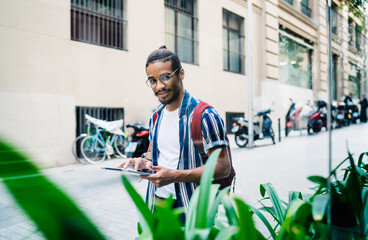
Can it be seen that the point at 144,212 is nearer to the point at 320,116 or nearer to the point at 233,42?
the point at 320,116

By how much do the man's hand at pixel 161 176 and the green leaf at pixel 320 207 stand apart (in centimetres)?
64

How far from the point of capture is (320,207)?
69 centimetres

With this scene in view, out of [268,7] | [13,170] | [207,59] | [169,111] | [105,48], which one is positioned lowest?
[13,170]

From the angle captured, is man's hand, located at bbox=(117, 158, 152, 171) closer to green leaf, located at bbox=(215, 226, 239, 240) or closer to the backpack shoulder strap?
the backpack shoulder strap

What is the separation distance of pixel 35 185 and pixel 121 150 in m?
6.26

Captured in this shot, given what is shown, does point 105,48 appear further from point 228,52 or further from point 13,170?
point 13,170

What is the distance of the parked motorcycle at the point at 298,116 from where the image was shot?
138 centimetres

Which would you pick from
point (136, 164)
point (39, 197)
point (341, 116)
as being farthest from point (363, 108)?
point (39, 197)

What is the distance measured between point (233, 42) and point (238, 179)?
2.68 feet

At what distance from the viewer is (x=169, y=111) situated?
1.46m

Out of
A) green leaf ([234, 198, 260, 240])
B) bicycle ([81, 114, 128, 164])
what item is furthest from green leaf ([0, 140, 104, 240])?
bicycle ([81, 114, 128, 164])

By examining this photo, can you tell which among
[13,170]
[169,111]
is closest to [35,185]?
[13,170]

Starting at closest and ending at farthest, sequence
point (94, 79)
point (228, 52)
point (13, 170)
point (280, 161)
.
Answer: point (13, 170)
point (228, 52)
point (280, 161)
point (94, 79)

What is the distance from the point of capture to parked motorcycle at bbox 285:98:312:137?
4.52 ft
